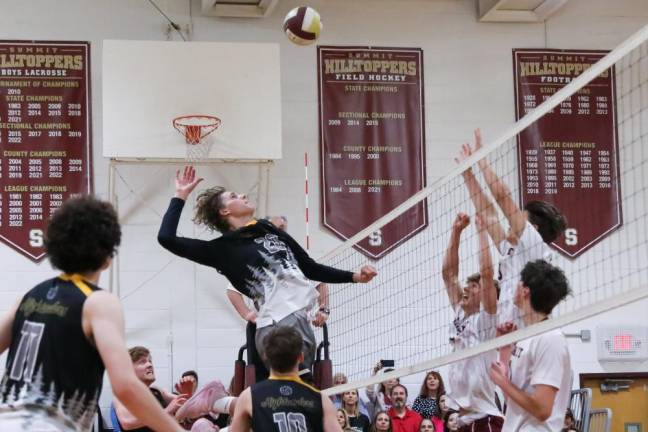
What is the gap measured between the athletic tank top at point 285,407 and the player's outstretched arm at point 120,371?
1.99 metres

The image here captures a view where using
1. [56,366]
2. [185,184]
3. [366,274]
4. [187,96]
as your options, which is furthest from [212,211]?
[187,96]

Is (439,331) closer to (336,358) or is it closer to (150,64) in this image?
(336,358)

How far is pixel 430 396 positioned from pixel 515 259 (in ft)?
26.8

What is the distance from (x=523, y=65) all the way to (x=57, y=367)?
43.4 ft

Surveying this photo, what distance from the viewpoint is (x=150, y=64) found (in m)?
14.0

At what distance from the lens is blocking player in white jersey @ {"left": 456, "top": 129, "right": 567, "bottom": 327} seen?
682cm

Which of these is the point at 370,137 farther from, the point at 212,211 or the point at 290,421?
the point at 290,421

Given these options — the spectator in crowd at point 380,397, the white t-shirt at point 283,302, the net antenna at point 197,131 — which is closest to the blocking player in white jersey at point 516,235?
the white t-shirt at point 283,302

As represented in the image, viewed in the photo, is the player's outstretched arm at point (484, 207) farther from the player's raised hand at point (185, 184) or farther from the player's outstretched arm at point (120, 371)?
the player's outstretched arm at point (120, 371)

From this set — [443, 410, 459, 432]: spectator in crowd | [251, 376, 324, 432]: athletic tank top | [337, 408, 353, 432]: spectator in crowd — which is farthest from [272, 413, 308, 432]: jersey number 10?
[337, 408, 353, 432]: spectator in crowd

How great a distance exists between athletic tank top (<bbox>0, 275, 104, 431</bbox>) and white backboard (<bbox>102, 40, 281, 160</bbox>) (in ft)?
32.4

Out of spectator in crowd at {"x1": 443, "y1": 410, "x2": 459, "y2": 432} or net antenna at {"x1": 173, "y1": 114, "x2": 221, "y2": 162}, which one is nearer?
spectator in crowd at {"x1": 443, "y1": 410, "x2": 459, "y2": 432}

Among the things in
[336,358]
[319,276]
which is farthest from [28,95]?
[319,276]

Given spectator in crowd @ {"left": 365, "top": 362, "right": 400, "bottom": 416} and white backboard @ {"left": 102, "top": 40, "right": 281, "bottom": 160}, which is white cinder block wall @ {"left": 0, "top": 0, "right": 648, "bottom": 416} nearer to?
spectator in crowd @ {"left": 365, "top": 362, "right": 400, "bottom": 416}
